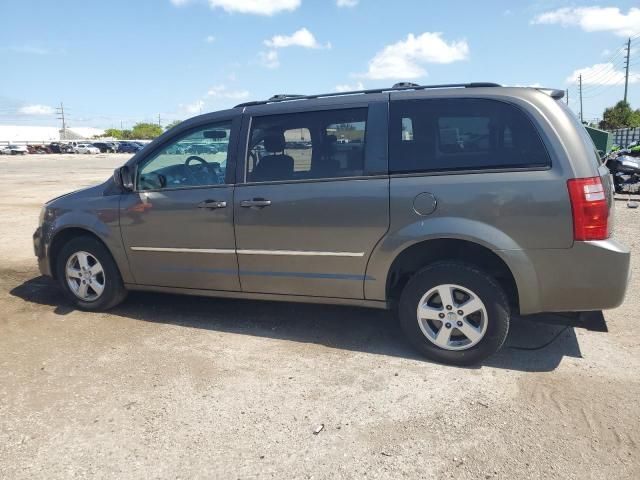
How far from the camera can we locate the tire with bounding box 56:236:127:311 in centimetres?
477

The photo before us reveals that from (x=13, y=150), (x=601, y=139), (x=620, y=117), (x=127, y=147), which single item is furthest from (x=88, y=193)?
(x=127, y=147)

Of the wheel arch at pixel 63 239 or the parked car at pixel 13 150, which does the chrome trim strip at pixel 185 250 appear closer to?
the wheel arch at pixel 63 239

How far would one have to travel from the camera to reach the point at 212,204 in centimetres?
418

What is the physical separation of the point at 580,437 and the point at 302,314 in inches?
102

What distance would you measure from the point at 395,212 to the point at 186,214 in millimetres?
1806

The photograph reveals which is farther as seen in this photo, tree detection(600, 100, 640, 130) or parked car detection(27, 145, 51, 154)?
parked car detection(27, 145, 51, 154)

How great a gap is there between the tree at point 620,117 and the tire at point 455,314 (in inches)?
2056

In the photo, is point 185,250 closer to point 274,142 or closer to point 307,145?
point 274,142

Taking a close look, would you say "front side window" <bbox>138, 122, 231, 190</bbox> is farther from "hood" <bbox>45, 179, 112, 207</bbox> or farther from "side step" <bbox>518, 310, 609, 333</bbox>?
"side step" <bbox>518, 310, 609, 333</bbox>

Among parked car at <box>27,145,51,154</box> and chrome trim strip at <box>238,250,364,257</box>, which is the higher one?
parked car at <box>27,145,51,154</box>

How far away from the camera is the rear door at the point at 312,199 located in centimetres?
374

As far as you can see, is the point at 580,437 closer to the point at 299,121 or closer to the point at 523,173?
the point at 523,173

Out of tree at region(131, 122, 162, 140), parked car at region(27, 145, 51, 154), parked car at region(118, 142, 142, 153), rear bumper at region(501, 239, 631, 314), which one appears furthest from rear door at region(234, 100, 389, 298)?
tree at region(131, 122, 162, 140)

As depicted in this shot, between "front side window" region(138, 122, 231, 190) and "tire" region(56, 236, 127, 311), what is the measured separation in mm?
804
